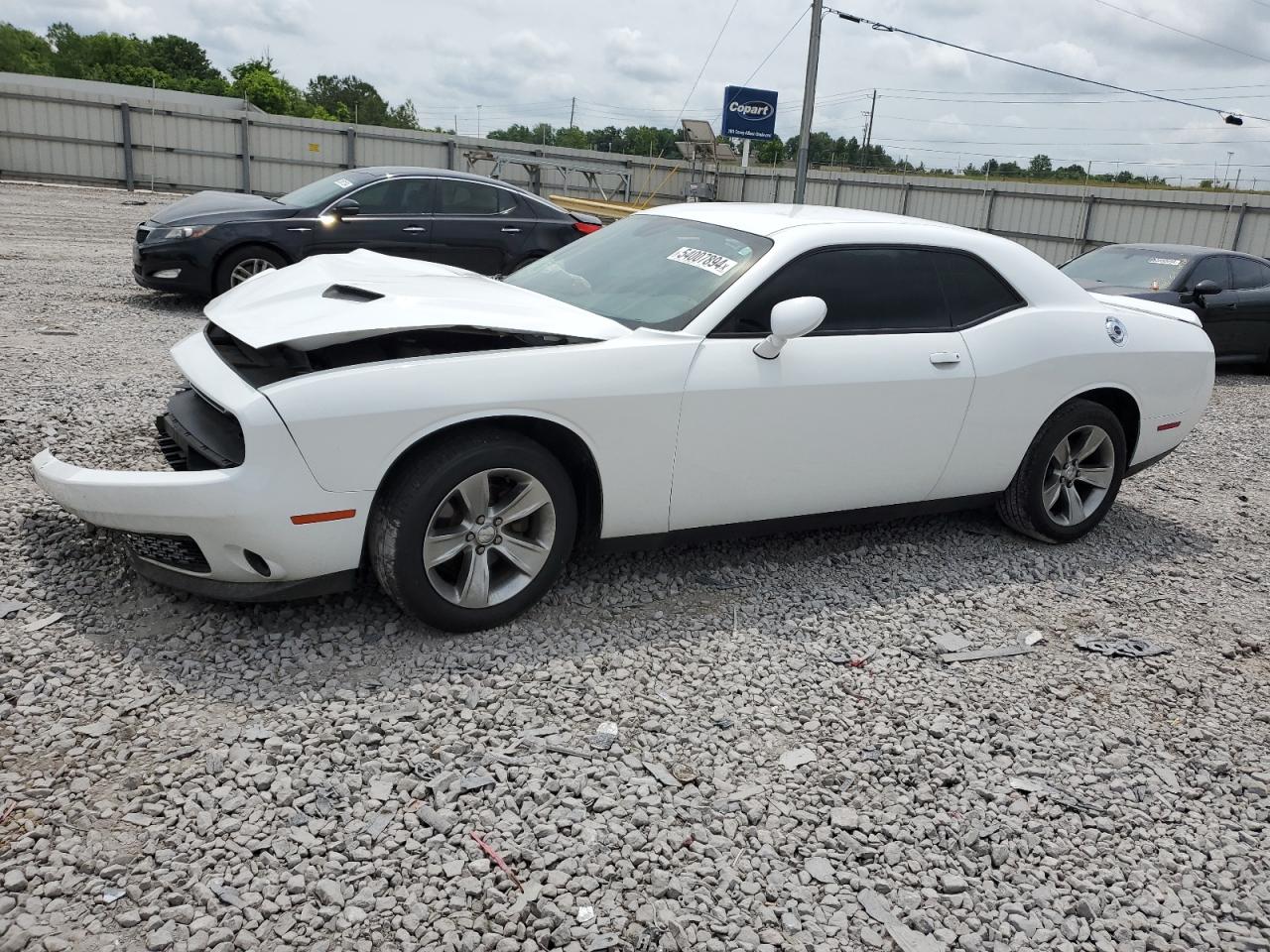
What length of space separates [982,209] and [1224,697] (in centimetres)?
2426

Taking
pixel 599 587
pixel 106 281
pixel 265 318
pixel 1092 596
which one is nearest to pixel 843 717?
pixel 599 587

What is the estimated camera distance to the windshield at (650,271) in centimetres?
404

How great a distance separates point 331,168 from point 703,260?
1043 inches

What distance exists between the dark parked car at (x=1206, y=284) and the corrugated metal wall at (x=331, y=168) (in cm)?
1174

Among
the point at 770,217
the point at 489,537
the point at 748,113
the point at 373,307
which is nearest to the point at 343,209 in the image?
the point at 770,217

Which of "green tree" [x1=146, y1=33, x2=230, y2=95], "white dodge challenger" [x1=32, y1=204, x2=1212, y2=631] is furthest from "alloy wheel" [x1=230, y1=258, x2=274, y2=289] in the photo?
"green tree" [x1=146, y1=33, x2=230, y2=95]

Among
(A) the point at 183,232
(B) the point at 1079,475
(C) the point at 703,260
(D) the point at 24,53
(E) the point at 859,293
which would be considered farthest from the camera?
(D) the point at 24,53

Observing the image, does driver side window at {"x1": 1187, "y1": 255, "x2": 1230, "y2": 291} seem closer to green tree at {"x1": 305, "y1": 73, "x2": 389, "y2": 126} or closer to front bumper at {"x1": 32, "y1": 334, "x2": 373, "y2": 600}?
front bumper at {"x1": 32, "y1": 334, "x2": 373, "y2": 600}

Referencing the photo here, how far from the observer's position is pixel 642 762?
3.06m

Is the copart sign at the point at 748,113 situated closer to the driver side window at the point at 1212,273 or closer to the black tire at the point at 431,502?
the driver side window at the point at 1212,273

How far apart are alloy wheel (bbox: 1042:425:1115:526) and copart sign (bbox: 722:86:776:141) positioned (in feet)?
90.1

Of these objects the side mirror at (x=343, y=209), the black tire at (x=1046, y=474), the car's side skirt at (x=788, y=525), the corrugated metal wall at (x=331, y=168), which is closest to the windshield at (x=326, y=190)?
the side mirror at (x=343, y=209)

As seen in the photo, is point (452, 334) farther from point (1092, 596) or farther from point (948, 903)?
point (1092, 596)

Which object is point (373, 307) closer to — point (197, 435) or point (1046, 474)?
point (197, 435)
